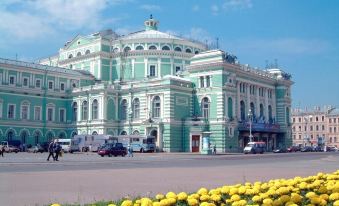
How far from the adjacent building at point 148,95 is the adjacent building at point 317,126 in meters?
47.2

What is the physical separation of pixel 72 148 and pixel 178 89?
18.2 m

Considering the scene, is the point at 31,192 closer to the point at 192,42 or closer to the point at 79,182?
the point at 79,182

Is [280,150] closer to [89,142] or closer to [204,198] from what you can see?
[89,142]

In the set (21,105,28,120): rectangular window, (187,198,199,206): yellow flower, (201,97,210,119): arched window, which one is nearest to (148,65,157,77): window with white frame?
(201,97,210,119): arched window

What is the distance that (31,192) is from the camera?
12828 millimetres

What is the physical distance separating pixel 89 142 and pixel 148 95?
11734 millimetres

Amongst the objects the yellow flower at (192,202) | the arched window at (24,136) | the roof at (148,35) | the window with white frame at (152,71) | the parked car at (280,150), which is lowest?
the parked car at (280,150)

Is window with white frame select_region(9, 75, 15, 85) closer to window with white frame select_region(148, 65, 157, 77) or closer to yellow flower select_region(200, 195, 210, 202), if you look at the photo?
window with white frame select_region(148, 65, 157, 77)

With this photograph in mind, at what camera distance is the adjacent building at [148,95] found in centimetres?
6625

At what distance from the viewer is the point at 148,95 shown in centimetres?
6806

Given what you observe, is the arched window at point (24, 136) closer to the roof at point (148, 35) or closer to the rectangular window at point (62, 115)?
the rectangular window at point (62, 115)

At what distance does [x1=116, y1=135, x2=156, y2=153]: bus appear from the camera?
62.9 metres

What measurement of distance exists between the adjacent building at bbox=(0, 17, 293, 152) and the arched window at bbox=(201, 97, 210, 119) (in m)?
0.16

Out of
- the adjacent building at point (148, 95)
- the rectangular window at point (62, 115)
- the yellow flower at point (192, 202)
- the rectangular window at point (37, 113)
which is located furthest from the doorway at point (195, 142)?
the yellow flower at point (192, 202)
